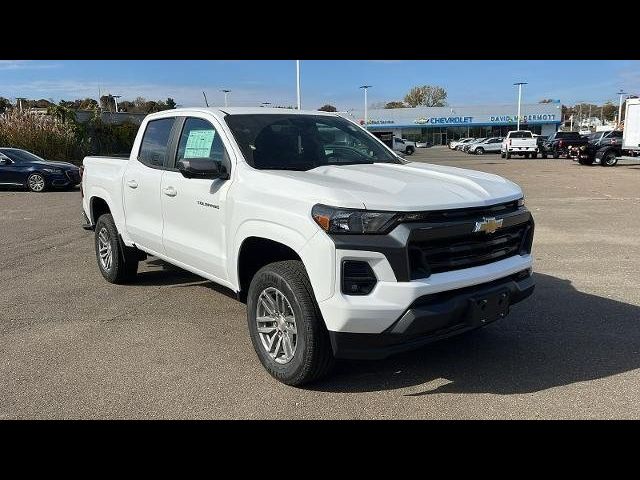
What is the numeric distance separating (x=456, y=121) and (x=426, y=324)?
8269cm

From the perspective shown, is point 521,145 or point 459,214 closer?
point 459,214

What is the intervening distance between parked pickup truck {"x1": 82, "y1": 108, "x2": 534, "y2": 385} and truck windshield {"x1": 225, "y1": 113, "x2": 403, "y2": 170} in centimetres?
2

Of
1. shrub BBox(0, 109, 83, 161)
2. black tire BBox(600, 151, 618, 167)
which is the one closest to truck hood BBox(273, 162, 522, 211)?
shrub BBox(0, 109, 83, 161)

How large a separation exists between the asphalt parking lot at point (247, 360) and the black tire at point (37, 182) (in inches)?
459

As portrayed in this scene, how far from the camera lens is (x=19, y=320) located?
5332 millimetres

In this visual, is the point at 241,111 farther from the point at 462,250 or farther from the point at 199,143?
the point at 462,250

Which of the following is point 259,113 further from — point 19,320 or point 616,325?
point 616,325

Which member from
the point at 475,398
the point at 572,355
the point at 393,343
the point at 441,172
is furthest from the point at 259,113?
the point at 572,355

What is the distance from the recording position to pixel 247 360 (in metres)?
4.38

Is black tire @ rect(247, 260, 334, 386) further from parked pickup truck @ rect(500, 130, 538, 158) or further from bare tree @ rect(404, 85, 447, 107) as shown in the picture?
bare tree @ rect(404, 85, 447, 107)

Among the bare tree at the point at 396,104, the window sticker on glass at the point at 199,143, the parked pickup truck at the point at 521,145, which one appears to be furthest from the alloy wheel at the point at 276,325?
the bare tree at the point at 396,104

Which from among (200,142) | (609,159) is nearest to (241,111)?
(200,142)

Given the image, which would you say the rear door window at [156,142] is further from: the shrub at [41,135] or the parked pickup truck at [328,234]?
the shrub at [41,135]

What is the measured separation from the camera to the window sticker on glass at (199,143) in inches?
187
